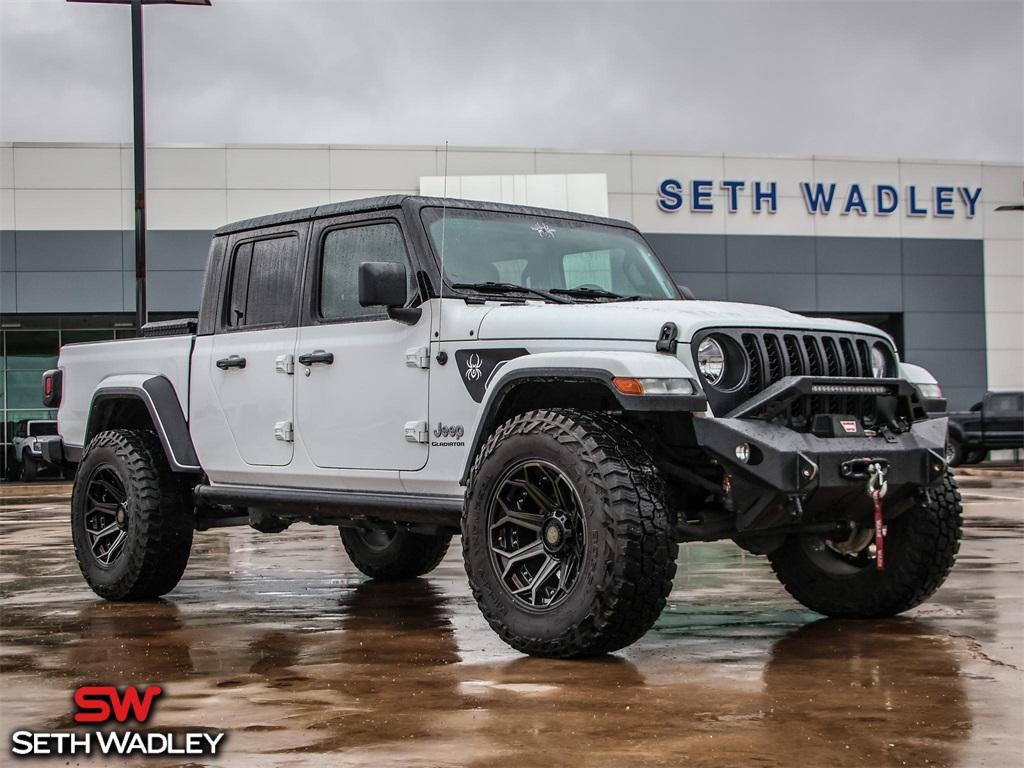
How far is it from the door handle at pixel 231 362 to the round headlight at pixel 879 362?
3.41 m

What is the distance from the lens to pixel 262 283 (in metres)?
7.75

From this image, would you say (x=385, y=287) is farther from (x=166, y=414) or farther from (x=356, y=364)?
(x=166, y=414)

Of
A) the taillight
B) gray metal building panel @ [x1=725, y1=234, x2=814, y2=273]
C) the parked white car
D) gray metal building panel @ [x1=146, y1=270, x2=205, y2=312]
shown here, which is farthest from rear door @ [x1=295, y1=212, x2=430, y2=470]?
gray metal building panel @ [x1=725, y1=234, x2=814, y2=273]

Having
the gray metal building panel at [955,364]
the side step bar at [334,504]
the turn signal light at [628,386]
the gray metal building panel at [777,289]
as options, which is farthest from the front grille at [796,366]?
the gray metal building panel at [955,364]

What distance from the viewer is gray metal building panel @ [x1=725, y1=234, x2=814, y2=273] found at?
3341 cm

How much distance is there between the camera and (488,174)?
3203cm

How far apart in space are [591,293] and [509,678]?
2318mm

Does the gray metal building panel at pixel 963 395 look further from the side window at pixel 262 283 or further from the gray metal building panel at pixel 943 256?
the side window at pixel 262 283

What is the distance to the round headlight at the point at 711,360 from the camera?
19.0 feet

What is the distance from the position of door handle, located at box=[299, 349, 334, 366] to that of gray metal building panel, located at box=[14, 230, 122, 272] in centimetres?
2531

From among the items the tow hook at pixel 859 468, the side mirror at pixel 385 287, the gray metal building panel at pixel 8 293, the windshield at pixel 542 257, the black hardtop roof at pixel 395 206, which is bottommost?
the tow hook at pixel 859 468

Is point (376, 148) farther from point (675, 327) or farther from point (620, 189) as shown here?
point (675, 327)

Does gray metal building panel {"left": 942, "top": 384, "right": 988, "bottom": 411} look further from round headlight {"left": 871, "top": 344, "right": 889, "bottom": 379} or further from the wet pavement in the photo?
round headlight {"left": 871, "top": 344, "right": 889, "bottom": 379}

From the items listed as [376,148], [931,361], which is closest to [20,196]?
[376,148]
